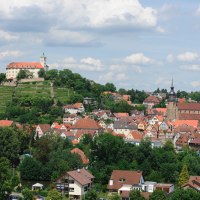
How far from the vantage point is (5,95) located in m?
102

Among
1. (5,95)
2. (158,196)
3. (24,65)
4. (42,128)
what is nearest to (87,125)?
(42,128)

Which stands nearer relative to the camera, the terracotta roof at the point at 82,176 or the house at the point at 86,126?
the terracotta roof at the point at 82,176

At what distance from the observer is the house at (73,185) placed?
44.8 metres

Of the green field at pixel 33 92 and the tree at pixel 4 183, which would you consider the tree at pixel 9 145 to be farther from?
the green field at pixel 33 92

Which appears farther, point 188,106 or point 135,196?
point 188,106

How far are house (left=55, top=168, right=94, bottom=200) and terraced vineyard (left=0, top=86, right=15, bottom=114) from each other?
48.0 metres

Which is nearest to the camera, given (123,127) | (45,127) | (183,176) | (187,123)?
(183,176)

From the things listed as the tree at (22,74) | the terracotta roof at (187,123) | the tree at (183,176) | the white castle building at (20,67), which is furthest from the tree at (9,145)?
the white castle building at (20,67)

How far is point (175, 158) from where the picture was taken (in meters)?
56.0

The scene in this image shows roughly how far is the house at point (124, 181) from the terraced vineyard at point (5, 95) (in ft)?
157

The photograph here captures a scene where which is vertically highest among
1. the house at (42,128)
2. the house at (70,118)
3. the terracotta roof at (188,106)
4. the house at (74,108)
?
the terracotta roof at (188,106)

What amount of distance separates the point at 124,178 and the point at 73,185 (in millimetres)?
5125

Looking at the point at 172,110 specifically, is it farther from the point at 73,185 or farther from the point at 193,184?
the point at 73,185

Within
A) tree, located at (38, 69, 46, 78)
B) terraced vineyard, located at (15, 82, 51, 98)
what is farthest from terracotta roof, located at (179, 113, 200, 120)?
tree, located at (38, 69, 46, 78)
